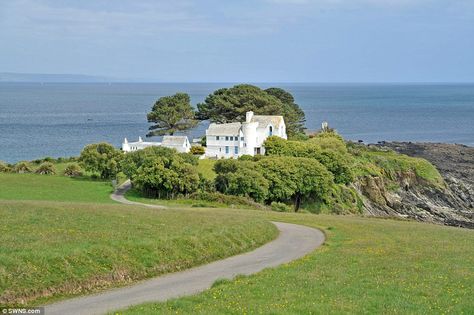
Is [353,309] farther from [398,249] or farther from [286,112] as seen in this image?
[286,112]

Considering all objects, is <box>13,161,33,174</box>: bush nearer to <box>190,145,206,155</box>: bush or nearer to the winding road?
<box>190,145,206,155</box>: bush

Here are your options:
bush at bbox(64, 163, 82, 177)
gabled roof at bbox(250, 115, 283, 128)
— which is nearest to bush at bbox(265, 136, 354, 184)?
gabled roof at bbox(250, 115, 283, 128)

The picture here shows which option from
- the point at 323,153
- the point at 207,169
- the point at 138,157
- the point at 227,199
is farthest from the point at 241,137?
the point at 227,199

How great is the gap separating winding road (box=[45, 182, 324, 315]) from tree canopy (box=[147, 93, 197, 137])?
7518cm

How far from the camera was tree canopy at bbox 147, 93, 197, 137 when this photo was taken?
350 feet

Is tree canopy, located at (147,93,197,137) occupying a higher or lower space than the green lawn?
higher

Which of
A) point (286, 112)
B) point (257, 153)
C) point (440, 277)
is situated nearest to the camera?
point (440, 277)

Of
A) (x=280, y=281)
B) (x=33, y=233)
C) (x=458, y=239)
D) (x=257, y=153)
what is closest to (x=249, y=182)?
(x=257, y=153)

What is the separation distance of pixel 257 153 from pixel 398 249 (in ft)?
190

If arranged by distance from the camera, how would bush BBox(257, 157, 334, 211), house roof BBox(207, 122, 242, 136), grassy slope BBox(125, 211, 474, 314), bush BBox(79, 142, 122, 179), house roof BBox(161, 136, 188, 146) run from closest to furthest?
grassy slope BBox(125, 211, 474, 314) → bush BBox(257, 157, 334, 211) → bush BBox(79, 142, 122, 179) → house roof BBox(207, 122, 242, 136) → house roof BBox(161, 136, 188, 146)

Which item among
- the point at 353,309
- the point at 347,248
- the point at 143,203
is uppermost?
the point at 353,309

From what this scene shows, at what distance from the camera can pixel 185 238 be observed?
84.9ft

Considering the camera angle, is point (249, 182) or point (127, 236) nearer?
point (127, 236)

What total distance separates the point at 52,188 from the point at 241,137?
30.0m
